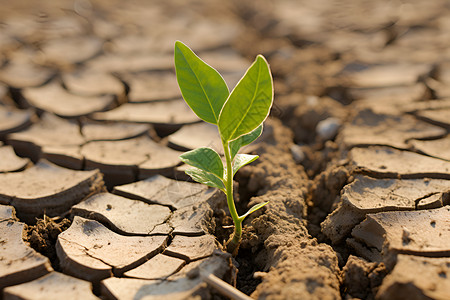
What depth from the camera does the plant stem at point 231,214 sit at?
4.44ft

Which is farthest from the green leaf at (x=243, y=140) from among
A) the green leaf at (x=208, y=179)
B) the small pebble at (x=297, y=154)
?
the small pebble at (x=297, y=154)

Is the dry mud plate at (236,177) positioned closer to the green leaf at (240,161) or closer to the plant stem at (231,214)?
the plant stem at (231,214)

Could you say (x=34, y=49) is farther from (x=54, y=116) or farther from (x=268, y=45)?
(x=268, y=45)

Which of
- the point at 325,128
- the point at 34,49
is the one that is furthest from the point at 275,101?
the point at 34,49

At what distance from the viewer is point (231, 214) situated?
1.47 meters

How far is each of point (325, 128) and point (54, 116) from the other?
1547 mm

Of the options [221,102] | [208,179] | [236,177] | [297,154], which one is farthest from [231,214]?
[297,154]

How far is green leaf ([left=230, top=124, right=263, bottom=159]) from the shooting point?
1.40 meters

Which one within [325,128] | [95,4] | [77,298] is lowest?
[77,298]

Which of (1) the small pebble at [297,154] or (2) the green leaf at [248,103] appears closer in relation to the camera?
(2) the green leaf at [248,103]

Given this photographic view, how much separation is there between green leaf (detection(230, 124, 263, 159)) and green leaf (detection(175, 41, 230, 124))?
12cm

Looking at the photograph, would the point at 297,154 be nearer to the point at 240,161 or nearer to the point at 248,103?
the point at 240,161

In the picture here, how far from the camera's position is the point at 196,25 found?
4215mm

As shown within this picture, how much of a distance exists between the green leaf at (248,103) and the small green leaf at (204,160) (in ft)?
0.25
